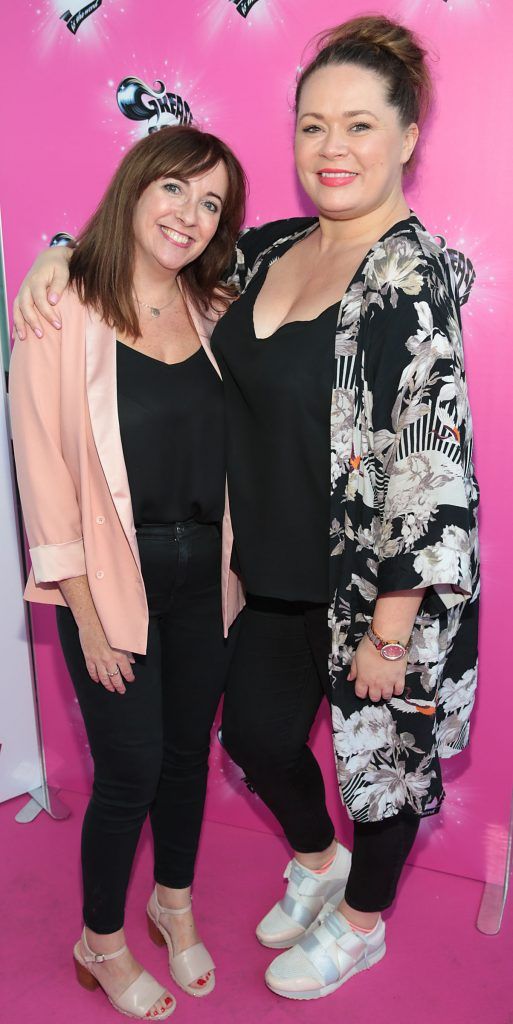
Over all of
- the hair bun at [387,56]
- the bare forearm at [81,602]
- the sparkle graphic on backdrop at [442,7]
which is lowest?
the bare forearm at [81,602]

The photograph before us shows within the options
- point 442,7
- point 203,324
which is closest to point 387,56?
point 442,7

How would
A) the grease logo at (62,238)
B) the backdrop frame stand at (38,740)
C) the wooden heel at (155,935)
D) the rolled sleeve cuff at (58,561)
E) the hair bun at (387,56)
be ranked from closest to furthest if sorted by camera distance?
the hair bun at (387,56) < the rolled sleeve cuff at (58,561) < the wooden heel at (155,935) < the grease logo at (62,238) < the backdrop frame stand at (38,740)

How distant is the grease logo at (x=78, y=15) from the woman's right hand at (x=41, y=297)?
0.75m

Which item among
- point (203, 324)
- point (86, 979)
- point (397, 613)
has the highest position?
point (203, 324)

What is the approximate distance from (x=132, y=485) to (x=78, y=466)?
101mm

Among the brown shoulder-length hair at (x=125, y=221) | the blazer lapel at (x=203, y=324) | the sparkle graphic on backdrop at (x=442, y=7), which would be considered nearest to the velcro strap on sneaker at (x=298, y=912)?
the blazer lapel at (x=203, y=324)

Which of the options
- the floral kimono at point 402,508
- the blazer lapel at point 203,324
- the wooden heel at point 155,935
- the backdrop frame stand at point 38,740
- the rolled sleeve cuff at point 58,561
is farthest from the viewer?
the backdrop frame stand at point 38,740

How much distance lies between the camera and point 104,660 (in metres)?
1.65

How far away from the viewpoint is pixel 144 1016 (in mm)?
1818

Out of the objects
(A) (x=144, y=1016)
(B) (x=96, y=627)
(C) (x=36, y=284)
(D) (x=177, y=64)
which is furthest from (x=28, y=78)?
(A) (x=144, y=1016)

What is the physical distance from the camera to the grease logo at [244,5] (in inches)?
75.7

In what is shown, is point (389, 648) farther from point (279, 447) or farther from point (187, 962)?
point (187, 962)

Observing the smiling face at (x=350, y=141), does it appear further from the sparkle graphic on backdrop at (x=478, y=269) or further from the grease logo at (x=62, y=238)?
the grease logo at (x=62, y=238)

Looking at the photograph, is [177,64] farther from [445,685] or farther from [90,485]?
[445,685]
